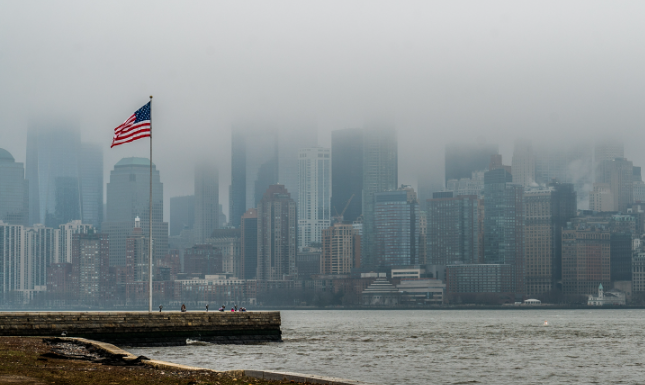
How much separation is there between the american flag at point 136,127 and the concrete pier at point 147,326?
12.9 m

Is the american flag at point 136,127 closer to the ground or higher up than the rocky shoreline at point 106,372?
higher up

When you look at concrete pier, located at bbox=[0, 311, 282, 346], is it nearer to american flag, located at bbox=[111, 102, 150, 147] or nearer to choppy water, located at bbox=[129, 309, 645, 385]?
choppy water, located at bbox=[129, 309, 645, 385]

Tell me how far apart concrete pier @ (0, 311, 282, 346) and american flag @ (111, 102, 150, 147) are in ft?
42.5

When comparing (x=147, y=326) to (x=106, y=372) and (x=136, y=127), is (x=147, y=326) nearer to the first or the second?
(x=136, y=127)

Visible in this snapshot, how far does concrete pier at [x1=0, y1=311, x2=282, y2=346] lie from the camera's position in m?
61.2

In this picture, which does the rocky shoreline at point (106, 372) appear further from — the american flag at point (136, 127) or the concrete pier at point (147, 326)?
→ the american flag at point (136, 127)

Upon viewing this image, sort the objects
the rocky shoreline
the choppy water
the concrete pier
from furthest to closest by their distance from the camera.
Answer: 1. the concrete pier
2. the choppy water
3. the rocky shoreline

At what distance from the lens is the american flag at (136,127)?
67875 mm

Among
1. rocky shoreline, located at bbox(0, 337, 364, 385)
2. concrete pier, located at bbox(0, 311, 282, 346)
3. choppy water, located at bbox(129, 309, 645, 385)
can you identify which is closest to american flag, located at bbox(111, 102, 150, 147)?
concrete pier, located at bbox(0, 311, 282, 346)

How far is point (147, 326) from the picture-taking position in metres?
64.9

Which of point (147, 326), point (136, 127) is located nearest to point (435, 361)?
point (147, 326)

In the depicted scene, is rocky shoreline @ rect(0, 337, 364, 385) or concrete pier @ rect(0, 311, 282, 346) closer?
rocky shoreline @ rect(0, 337, 364, 385)

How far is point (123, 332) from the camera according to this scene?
63.8 meters

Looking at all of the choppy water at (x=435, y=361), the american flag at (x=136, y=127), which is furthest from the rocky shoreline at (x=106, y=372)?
the american flag at (x=136, y=127)
